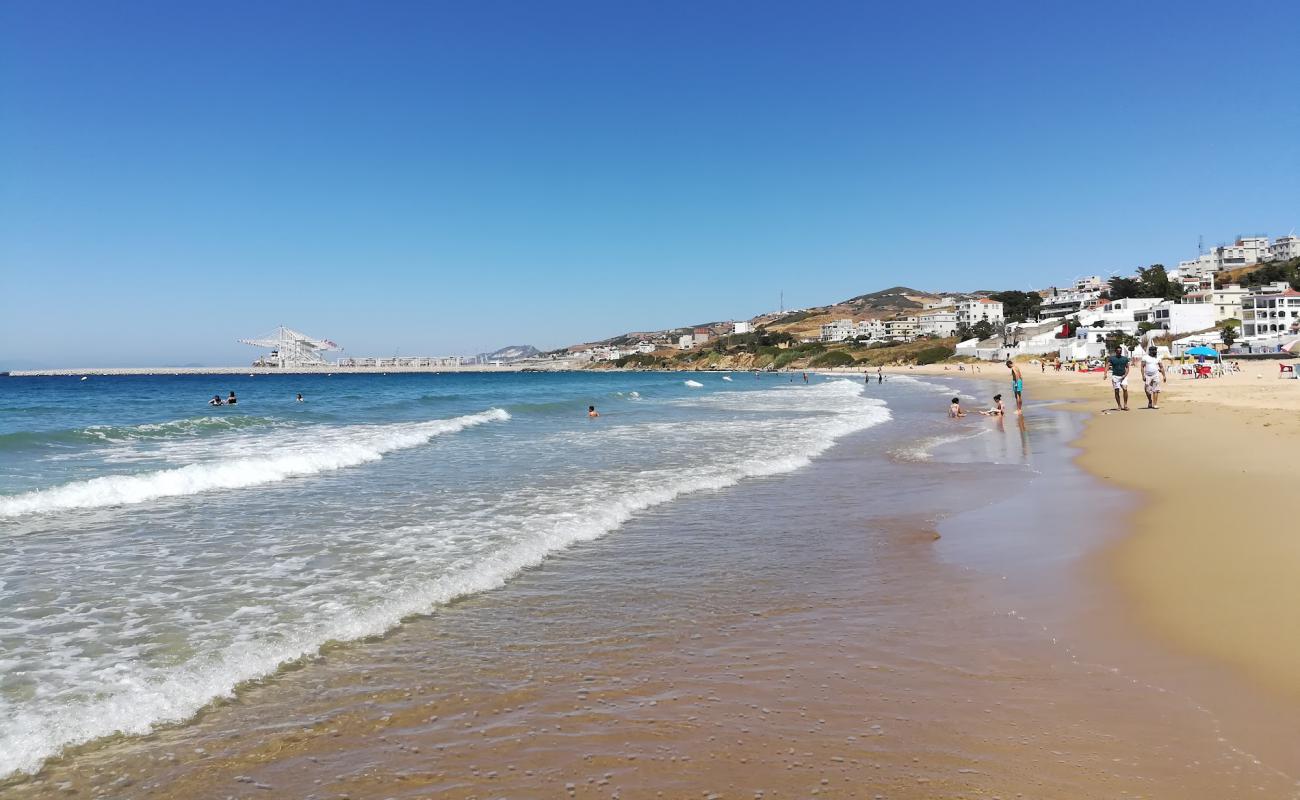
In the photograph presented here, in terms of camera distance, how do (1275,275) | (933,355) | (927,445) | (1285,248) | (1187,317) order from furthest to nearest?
(1285,248), (933,355), (1275,275), (1187,317), (927,445)

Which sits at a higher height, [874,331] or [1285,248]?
[1285,248]

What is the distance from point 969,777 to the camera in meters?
3.16

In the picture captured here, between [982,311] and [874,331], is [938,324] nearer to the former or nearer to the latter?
[982,311]

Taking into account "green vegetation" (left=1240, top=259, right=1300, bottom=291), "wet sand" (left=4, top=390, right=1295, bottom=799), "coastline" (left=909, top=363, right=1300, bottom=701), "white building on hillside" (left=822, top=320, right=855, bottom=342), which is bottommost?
"coastline" (left=909, top=363, right=1300, bottom=701)

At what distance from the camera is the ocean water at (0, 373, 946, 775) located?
4562mm

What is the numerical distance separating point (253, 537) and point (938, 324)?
154306mm

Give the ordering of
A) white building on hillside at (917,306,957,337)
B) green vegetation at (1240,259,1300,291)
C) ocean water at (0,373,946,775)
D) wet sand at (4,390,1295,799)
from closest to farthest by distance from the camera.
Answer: wet sand at (4,390,1295,799)
ocean water at (0,373,946,775)
green vegetation at (1240,259,1300,291)
white building on hillside at (917,306,957,337)

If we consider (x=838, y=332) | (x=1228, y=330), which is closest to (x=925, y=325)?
(x=838, y=332)

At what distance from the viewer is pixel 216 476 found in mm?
12789

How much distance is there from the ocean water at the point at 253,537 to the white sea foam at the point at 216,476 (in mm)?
52

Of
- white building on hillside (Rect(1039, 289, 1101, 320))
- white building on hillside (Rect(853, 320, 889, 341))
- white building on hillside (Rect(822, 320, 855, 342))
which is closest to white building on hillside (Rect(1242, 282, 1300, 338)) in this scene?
white building on hillside (Rect(1039, 289, 1101, 320))

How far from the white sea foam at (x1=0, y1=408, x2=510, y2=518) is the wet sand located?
324 inches

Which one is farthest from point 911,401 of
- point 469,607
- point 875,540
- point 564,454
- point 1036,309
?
point 1036,309

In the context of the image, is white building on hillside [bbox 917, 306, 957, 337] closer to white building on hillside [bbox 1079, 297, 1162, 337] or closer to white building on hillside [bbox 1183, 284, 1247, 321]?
white building on hillside [bbox 1079, 297, 1162, 337]
